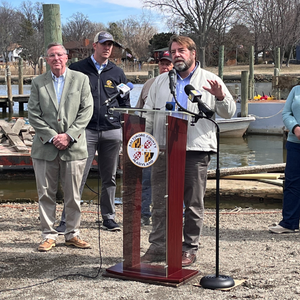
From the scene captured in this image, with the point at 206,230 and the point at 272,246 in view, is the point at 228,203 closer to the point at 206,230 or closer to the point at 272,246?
the point at 206,230

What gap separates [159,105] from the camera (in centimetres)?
455

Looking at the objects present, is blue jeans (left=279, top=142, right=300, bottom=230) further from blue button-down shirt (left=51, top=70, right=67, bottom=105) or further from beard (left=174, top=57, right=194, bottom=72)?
blue button-down shirt (left=51, top=70, right=67, bottom=105)

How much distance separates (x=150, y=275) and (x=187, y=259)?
0.61m

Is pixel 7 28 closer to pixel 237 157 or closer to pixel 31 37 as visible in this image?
pixel 31 37

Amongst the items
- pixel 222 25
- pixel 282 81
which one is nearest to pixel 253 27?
pixel 222 25

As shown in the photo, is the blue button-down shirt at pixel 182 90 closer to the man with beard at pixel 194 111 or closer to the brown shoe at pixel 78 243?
the man with beard at pixel 194 111

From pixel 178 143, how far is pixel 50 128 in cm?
159

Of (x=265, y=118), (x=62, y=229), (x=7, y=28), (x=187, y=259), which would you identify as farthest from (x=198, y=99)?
(x=7, y=28)

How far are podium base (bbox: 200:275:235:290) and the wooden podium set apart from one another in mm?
165

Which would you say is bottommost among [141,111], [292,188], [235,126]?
[235,126]

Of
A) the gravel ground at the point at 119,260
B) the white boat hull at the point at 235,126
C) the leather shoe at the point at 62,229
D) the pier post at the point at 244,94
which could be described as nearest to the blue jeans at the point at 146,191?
the gravel ground at the point at 119,260

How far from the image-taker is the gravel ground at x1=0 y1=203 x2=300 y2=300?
3834mm

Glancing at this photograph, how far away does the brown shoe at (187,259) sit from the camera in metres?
4.49

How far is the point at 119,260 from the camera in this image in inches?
185
